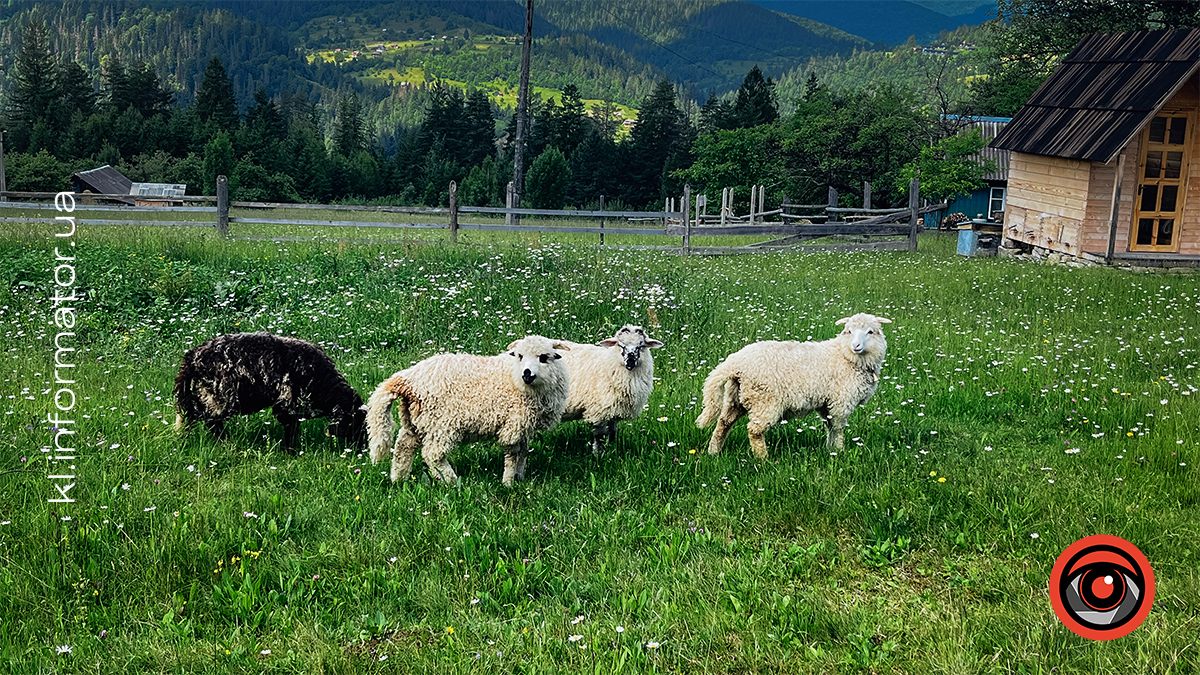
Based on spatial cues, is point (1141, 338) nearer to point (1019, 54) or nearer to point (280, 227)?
point (280, 227)

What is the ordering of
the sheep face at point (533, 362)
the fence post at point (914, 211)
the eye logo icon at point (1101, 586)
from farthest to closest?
the fence post at point (914, 211), the sheep face at point (533, 362), the eye logo icon at point (1101, 586)

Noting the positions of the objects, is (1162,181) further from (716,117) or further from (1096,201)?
(716,117)

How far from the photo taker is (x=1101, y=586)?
3.28m

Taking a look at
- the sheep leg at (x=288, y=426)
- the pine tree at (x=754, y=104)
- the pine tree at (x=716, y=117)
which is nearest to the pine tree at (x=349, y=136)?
the pine tree at (x=716, y=117)

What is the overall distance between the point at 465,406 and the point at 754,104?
5470cm

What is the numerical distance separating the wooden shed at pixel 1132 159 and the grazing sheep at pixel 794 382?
15.0 meters

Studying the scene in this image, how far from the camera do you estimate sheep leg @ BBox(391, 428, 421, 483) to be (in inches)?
261

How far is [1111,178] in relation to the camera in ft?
67.7

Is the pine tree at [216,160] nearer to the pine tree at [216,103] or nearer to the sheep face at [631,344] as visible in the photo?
the pine tree at [216,103]

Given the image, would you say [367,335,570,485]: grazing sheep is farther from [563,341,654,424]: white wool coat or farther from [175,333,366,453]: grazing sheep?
[175,333,366,453]: grazing sheep

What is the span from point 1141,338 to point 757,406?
7.61 m

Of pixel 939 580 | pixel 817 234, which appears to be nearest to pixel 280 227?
pixel 817 234

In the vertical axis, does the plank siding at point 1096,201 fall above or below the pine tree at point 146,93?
below

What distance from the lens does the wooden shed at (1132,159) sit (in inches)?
773
